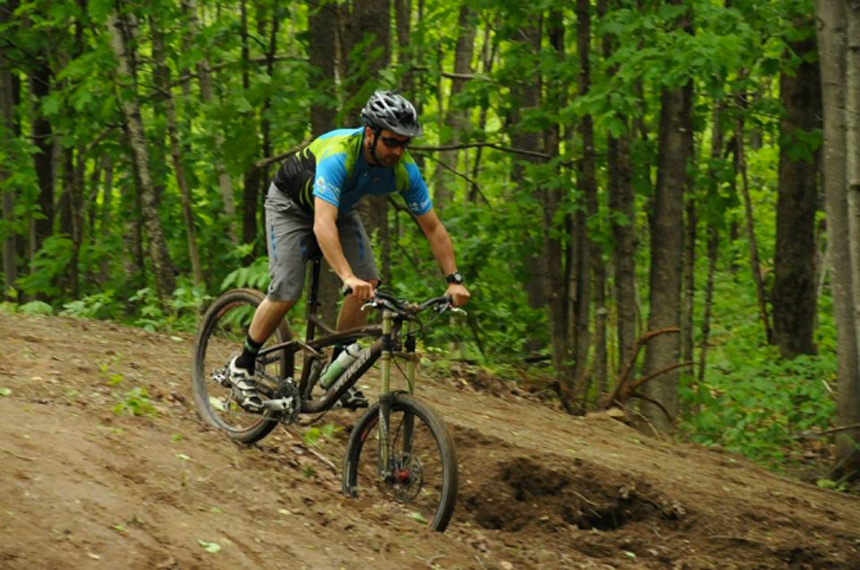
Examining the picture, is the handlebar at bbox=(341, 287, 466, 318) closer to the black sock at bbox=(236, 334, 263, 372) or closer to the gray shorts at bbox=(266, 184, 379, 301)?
the gray shorts at bbox=(266, 184, 379, 301)

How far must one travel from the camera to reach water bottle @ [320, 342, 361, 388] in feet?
22.2

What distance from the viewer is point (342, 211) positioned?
689cm

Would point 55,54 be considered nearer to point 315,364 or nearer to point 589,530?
point 315,364

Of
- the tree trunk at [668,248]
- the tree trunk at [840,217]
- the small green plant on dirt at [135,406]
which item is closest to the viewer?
the small green plant on dirt at [135,406]

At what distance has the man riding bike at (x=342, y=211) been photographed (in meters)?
6.25

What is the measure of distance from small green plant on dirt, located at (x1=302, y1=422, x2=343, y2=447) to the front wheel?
109 centimetres

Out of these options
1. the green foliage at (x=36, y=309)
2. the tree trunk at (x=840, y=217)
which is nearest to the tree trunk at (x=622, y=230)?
the tree trunk at (x=840, y=217)

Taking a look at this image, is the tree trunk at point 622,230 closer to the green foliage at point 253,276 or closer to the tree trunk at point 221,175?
the green foliage at point 253,276

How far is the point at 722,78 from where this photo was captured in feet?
30.6

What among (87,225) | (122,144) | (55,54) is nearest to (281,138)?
(122,144)

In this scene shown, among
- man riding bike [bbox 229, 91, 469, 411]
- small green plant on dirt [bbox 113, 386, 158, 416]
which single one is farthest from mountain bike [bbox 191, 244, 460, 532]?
small green plant on dirt [bbox 113, 386, 158, 416]

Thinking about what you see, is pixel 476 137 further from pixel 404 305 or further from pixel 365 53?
pixel 404 305

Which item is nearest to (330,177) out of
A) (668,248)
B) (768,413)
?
(668,248)

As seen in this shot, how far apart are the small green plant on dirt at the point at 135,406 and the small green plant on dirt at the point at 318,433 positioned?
43.3 inches
